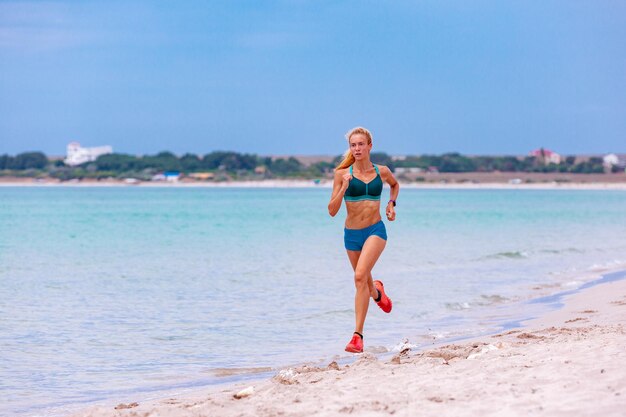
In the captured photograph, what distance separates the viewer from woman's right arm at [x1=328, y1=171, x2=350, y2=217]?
7.59 m

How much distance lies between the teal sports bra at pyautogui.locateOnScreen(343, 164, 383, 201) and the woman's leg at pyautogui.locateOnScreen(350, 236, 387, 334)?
14.1 inches

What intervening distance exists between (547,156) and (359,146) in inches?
7306

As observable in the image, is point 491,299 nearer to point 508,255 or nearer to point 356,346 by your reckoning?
point 356,346

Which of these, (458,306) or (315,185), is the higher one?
(458,306)

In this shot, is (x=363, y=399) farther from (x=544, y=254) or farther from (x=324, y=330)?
(x=544, y=254)

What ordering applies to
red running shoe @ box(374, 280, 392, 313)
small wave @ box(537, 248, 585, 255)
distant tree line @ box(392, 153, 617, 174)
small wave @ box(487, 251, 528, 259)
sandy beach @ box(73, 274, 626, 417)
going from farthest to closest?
distant tree line @ box(392, 153, 617, 174)
small wave @ box(537, 248, 585, 255)
small wave @ box(487, 251, 528, 259)
red running shoe @ box(374, 280, 392, 313)
sandy beach @ box(73, 274, 626, 417)

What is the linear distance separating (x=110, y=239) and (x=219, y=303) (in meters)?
17.0

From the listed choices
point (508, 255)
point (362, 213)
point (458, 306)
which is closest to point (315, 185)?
point (508, 255)

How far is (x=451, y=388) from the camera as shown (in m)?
5.84

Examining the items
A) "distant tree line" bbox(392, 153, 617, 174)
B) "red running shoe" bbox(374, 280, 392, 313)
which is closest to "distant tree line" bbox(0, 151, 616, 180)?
"distant tree line" bbox(392, 153, 617, 174)

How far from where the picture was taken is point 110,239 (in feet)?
97.5

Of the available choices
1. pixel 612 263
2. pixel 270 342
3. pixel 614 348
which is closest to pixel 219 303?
pixel 270 342

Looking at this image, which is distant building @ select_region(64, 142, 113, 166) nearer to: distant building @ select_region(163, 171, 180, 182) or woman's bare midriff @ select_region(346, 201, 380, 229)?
distant building @ select_region(163, 171, 180, 182)

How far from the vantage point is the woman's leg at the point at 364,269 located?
7805 millimetres
